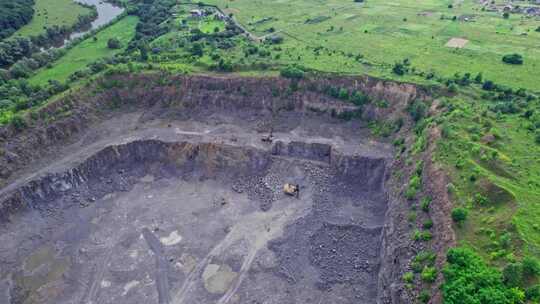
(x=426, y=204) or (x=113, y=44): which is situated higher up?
(x=113, y=44)

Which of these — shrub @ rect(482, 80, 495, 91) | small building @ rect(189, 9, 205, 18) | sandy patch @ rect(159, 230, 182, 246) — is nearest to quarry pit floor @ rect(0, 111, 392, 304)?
sandy patch @ rect(159, 230, 182, 246)

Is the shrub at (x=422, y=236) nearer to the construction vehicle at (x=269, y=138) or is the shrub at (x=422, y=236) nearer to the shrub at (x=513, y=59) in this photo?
the construction vehicle at (x=269, y=138)

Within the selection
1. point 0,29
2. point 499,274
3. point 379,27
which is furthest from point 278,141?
point 0,29

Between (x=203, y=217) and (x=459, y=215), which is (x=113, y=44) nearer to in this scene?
(x=203, y=217)

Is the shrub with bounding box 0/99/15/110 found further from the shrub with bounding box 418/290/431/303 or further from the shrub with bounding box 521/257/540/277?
the shrub with bounding box 521/257/540/277

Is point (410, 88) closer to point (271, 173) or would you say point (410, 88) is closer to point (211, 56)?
point (271, 173)

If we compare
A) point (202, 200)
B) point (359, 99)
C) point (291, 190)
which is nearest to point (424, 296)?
point (291, 190)
